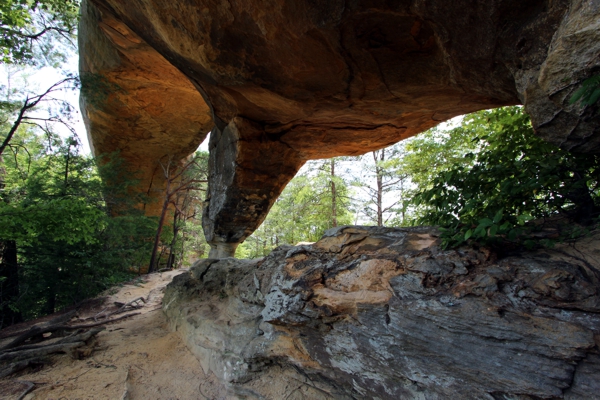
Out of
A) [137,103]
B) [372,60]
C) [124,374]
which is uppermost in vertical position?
[137,103]

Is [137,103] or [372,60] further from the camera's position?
[137,103]

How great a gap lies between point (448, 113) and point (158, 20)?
5369mm

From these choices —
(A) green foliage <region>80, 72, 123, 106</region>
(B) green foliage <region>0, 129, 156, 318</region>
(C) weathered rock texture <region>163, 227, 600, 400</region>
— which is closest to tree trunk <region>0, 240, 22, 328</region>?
(B) green foliage <region>0, 129, 156, 318</region>

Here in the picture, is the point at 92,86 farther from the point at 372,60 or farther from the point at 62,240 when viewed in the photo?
the point at 372,60

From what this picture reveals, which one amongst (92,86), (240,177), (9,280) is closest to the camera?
(92,86)

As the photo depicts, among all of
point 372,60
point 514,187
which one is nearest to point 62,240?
point 372,60

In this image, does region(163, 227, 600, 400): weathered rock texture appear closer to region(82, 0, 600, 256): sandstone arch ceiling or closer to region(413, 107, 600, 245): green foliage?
region(413, 107, 600, 245): green foliage

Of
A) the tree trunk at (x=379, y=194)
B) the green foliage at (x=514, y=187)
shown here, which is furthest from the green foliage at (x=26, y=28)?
the tree trunk at (x=379, y=194)

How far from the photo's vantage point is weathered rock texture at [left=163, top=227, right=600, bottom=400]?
210 cm

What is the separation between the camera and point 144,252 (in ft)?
40.2

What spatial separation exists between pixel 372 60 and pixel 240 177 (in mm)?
5038

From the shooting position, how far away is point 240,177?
782 cm

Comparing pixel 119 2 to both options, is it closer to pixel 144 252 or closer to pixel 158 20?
pixel 158 20

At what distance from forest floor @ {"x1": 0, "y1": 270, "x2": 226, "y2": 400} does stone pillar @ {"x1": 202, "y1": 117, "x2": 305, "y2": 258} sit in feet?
11.9
